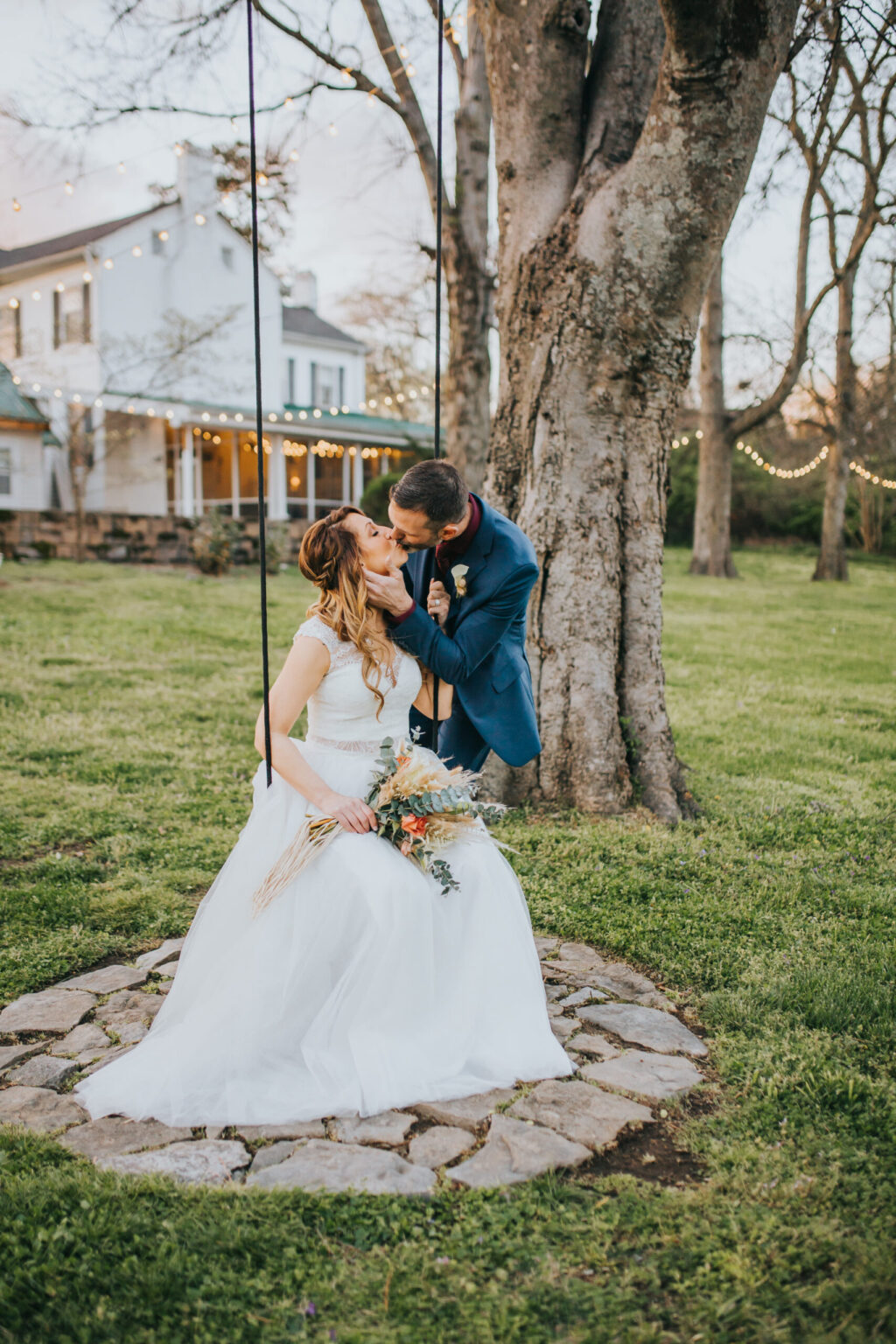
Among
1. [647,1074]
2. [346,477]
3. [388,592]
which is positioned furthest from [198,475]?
[647,1074]

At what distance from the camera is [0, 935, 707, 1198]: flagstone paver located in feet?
8.03

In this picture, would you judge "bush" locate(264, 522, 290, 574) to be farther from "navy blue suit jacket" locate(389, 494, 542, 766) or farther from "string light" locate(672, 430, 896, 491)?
"navy blue suit jacket" locate(389, 494, 542, 766)

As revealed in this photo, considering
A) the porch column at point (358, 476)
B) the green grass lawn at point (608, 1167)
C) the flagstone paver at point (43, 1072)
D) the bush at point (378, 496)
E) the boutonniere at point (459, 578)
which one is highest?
the porch column at point (358, 476)

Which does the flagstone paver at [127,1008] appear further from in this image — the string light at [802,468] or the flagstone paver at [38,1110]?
the string light at [802,468]

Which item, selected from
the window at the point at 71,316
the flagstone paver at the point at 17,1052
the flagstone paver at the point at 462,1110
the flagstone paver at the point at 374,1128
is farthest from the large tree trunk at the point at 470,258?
the window at the point at 71,316

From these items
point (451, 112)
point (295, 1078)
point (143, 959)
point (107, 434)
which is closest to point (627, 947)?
point (295, 1078)

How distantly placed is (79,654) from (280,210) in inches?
527

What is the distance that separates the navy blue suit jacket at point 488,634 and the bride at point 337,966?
229mm

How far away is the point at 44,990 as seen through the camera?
139 inches

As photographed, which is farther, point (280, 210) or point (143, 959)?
point (280, 210)

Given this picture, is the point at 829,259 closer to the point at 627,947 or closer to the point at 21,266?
the point at 21,266

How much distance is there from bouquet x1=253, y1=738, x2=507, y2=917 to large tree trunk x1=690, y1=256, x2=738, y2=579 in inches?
658

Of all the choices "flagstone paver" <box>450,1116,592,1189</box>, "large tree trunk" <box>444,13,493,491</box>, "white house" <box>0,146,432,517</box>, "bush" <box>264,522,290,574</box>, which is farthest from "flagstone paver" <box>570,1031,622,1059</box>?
"white house" <box>0,146,432,517</box>

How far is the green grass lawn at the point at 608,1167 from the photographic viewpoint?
6.54ft
